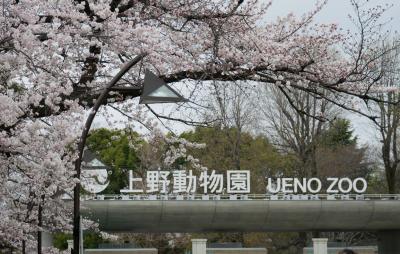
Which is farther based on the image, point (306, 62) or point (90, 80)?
point (306, 62)

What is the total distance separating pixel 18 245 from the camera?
39.1 ft

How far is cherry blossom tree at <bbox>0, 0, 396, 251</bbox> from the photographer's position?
7.27 meters

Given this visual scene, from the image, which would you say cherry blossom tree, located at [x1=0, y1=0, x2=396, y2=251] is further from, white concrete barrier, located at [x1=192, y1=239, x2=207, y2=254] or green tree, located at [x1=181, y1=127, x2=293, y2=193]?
green tree, located at [x1=181, y1=127, x2=293, y2=193]

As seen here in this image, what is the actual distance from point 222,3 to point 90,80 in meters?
2.08

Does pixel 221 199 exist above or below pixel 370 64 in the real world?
below

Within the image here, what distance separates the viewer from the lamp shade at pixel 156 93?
721cm

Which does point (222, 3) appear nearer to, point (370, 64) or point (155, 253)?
point (370, 64)

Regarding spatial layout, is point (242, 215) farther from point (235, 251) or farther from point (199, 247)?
point (235, 251)

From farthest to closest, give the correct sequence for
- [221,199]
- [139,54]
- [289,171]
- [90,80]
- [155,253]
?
[289,171]
[155,253]
[221,199]
[90,80]
[139,54]

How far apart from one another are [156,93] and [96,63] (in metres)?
2.17

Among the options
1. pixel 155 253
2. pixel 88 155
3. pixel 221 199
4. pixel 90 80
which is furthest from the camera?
pixel 155 253

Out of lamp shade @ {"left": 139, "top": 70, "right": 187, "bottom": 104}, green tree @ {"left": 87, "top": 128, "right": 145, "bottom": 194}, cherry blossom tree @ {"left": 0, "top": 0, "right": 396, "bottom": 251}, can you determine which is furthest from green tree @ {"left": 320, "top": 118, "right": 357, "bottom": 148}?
lamp shade @ {"left": 139, "top": 70, "right": 187, "bottom": 104}

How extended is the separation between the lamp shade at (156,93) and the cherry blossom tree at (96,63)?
2.79 ft

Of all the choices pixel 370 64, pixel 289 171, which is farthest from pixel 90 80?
pixel 289 171
